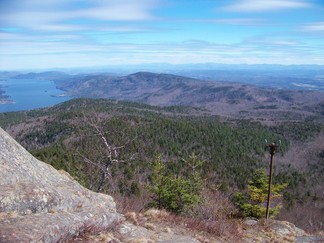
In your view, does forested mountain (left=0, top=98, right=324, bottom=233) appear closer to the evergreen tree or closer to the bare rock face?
the evergreen tree

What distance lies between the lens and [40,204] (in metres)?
8.66

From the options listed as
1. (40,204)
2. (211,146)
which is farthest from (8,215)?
(211,146)

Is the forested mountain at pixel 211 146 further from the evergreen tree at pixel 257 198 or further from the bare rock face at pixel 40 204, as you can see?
the bare rock face at pixel 40 204

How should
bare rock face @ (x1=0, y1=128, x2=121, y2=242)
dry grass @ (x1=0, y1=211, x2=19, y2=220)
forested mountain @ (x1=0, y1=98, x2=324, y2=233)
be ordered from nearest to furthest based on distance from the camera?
bare rock face @ (x1=0, y1=128, x2=121, y2=242) → dry grass @ (x1=0, y1=211, x2=19, y2=220) → forested mountain @ (x1=0, y1=98, x2=324, y2=233)

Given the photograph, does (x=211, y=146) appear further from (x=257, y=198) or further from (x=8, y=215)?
(x=8, y=215)

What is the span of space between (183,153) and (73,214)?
267 ft

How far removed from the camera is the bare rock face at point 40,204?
693 cm

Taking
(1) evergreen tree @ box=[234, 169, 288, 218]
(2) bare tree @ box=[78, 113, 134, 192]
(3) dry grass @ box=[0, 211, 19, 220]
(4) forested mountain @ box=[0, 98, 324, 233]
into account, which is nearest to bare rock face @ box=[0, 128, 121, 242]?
(3) dry grass @ box=[0, 211, 19, 220]

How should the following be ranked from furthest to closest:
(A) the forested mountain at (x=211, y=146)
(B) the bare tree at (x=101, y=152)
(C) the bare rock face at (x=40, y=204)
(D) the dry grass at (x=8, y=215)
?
1. (A) the forested mountain at (x=211, y=146)
2. (B) the bare tree at (x=101, y=152)
3. (D) the dry grass at (x=8, y=215)
4. (C) the bare rock face at (x=40, y=204)

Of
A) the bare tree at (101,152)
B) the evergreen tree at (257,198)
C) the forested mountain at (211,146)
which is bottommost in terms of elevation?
the forested mountain at (211,146)

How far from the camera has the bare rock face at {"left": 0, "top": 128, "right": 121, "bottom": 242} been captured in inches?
273

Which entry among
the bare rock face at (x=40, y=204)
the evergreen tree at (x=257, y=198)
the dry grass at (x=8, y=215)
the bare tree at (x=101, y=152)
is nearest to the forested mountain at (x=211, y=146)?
the evergreen tree at (x=257, y=198)

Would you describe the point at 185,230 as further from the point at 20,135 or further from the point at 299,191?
the point at 20,135

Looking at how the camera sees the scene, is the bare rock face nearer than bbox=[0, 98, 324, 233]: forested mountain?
Yes
